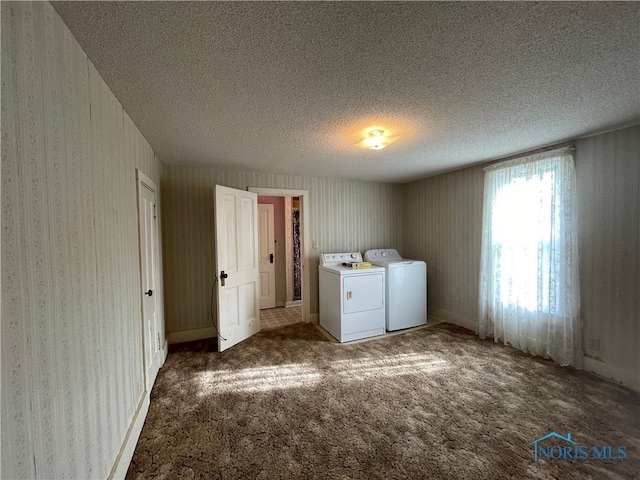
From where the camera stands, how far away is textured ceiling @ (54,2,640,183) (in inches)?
39.0

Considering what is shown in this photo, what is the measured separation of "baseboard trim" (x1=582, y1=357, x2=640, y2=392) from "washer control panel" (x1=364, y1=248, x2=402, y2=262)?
94.3 inches

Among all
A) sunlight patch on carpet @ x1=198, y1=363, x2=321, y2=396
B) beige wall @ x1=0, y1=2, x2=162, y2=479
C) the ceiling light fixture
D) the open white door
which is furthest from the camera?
the open white door

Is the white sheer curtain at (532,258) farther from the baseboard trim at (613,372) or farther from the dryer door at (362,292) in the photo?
the dryer door at (362,292)

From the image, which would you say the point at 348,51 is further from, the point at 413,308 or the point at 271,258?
the point at 271,258

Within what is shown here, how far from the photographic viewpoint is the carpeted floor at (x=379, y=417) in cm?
148

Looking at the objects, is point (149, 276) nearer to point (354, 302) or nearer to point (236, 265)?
point (236, 265)

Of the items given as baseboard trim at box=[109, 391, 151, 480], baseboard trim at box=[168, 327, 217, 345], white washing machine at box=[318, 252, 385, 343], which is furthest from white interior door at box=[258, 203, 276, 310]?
baseboard trim at box=[109, 391, 151, 480]

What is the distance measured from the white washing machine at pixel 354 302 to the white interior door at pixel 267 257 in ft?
5.35

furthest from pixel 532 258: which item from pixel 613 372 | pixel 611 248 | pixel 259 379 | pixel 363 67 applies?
pixel 259 379

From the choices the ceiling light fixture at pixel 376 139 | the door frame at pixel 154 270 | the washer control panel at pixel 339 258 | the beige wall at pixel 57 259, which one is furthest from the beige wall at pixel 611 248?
the door frame at pixel 154 270

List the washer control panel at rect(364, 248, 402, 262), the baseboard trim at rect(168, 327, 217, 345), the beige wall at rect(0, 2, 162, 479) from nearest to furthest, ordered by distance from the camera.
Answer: the beige wall at rect(0, 2, 162, 479)
the baseboard trim at rect(168, 327, 217, 345)
the washer control panel at rect(364, 248, 402, 262)

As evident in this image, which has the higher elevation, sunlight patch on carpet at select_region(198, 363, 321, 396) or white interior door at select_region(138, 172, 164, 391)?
white interior door at select_region(138, 172, 164, 391)

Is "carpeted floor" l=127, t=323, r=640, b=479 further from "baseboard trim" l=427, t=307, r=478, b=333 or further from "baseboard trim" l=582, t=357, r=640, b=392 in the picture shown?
"baseboard trim" l=427, t=307, r=478, b=333

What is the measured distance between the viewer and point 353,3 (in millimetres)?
939
